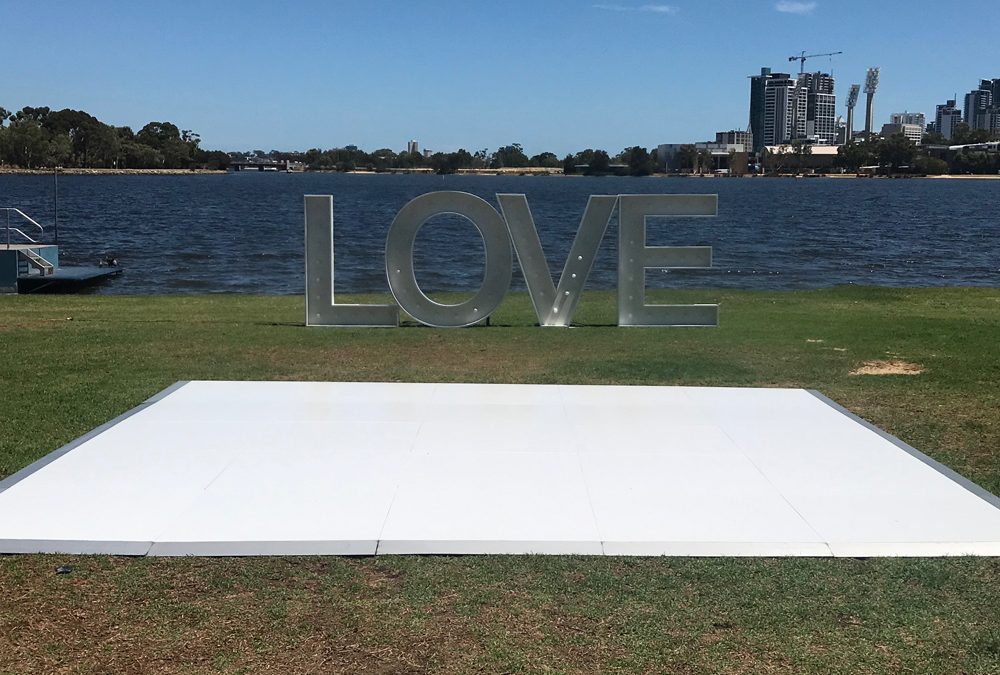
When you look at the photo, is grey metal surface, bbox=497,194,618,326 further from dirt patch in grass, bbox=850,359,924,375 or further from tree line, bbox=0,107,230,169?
tree line, bbox=0,107,230,169

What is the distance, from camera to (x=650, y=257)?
46.2 ft

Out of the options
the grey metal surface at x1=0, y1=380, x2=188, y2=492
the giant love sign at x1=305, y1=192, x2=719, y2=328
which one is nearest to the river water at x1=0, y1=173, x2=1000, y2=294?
the giant love sign at x1=305, y1=192, x2=719, y2=328

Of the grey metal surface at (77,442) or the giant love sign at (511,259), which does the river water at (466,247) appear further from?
the grey metal surface at (77,442)

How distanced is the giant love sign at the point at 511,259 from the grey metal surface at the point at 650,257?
13 mm

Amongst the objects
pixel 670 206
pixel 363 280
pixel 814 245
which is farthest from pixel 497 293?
pixel 814 245

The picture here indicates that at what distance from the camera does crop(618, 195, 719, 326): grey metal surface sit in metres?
13.9

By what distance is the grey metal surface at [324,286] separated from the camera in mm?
13719

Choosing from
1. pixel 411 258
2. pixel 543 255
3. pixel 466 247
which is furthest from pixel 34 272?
pixel 466 247

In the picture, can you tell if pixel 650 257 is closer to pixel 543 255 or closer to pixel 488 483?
pixel 543 255

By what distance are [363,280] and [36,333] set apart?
17.0 meters

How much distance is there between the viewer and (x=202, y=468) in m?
7.13

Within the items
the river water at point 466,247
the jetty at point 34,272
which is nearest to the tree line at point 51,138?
the river water at point 466,247

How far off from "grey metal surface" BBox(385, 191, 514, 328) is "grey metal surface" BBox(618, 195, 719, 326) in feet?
5.20

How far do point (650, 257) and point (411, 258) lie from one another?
10.5 feet
